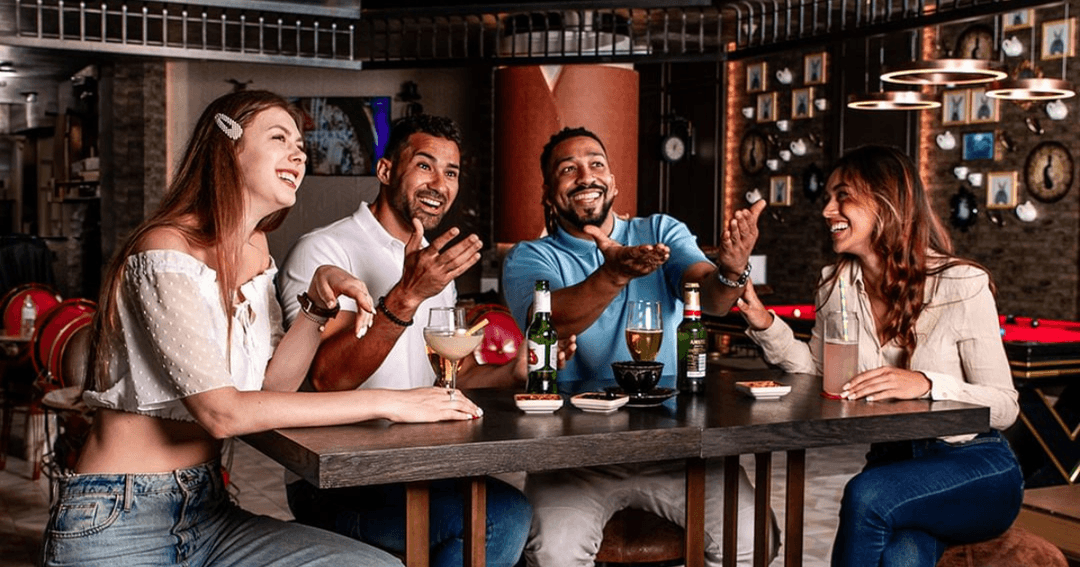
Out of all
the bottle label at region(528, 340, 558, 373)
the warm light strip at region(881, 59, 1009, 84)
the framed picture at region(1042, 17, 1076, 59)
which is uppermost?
the framed picture at region(1042, 17, 1076, 59)

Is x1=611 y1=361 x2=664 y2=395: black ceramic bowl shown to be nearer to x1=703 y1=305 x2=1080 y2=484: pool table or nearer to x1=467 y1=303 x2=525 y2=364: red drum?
x1=467 y1=303 x2=525 y2=364: red drum

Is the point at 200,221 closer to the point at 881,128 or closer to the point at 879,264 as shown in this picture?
the point at 879,264

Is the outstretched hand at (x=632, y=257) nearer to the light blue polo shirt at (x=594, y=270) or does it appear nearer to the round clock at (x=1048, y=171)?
the light blue polo shirt at (x=594, y=270)

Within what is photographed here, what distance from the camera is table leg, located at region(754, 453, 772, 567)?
2.79 metres

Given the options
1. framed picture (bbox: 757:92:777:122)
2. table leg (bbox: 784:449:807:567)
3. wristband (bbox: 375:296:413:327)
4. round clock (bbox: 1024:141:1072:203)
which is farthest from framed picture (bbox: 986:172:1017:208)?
wristband (bbox: 375:296:413:327)

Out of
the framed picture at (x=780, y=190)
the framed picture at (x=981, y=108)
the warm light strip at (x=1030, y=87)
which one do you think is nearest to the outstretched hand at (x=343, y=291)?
the warm light strip at (x=1030, y=87)

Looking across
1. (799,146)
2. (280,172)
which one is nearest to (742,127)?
(799,146)

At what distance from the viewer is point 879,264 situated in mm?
3164

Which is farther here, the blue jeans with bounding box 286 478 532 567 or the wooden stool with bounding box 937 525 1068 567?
the wooden stool with bounding box 937 525 1068 567

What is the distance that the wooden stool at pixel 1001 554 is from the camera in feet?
9.22

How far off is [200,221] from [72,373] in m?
3.16

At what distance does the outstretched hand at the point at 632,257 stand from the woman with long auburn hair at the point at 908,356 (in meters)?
0.42

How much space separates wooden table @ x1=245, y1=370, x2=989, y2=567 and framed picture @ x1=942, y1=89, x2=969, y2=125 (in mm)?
7325

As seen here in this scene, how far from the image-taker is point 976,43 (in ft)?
30.1
